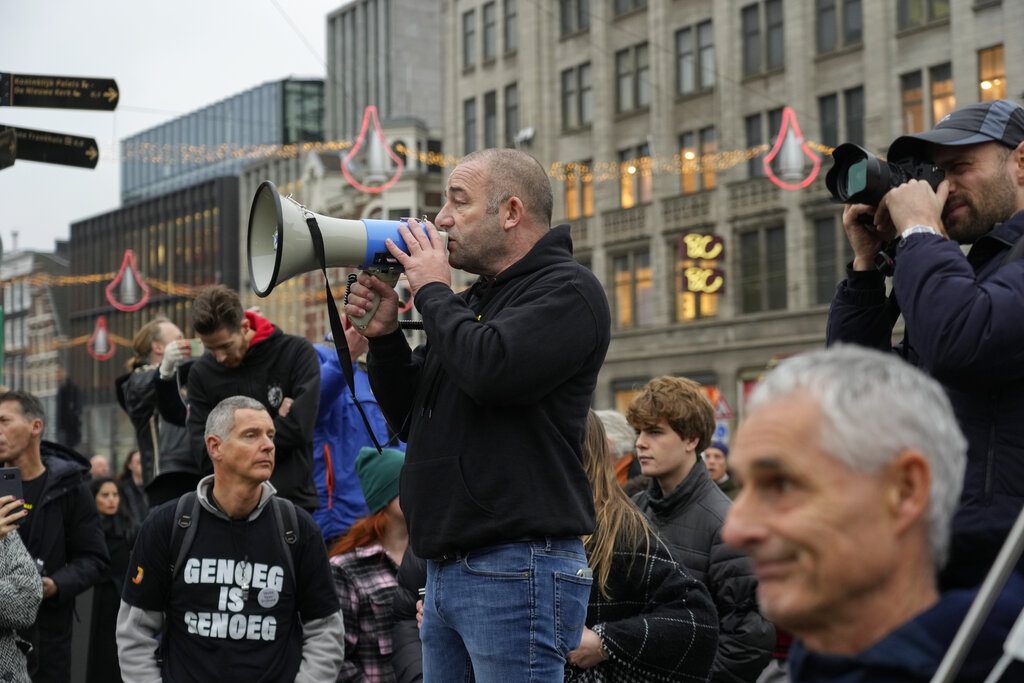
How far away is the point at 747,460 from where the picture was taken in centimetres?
207

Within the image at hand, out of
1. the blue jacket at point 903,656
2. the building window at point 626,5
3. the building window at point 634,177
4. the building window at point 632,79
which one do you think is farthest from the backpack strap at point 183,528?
the building window at point 626,5

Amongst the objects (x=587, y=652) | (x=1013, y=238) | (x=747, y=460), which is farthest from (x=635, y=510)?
(x=747, y=460)

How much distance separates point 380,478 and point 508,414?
9.81 feet

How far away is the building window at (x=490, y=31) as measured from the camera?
151 ft

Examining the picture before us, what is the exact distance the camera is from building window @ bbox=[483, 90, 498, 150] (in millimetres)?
45656

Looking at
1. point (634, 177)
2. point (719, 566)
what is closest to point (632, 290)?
point (634, 177)

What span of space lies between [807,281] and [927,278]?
32279 millimetres

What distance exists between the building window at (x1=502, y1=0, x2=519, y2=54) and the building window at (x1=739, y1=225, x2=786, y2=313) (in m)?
12.2

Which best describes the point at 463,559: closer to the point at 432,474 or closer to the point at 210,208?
the point at 432,474

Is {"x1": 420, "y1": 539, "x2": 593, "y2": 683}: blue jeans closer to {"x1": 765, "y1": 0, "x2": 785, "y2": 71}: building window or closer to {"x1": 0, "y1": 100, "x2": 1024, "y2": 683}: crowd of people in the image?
{"x1": 0, "y1": 100, "x2": 1024, "y2": 683}: crowd of people

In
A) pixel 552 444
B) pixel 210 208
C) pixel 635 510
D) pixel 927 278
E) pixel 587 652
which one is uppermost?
pixel 210 208

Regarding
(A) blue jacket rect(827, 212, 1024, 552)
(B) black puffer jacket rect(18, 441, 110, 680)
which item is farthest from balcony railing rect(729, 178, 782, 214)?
(A) blue jacket rect(827, 212, 1024, 552)

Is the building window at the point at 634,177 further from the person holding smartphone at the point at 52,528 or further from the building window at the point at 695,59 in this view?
the person holding smartphone at the point at 52,528

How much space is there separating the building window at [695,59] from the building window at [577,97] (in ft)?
11.7
